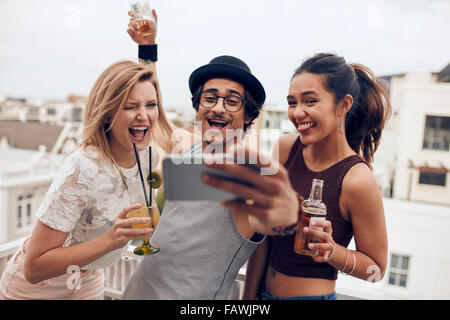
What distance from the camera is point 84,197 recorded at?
0.85m

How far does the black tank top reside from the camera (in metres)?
0.84

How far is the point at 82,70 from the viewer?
1.17 m

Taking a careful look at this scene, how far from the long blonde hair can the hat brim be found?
127 mm

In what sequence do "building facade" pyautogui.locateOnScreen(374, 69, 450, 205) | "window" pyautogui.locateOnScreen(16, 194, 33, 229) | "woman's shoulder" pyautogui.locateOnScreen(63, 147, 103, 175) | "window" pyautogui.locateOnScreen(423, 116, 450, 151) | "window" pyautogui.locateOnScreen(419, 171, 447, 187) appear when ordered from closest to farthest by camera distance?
"woman's shoulder" pyautogui.locateOnScreen(63, 147, 103, 175), "window" pyautogui.locateOnScreen(423, 116, 450, 151), "building facade" pyautogui.locateOnScreen(374, 69, 450, 205), "window" pyautogui.locateOnScreen(419, 171, 447, 187), "window" pyautogui.locateOnScreen(16, 194, 33, 229)

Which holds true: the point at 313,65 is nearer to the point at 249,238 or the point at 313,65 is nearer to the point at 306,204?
the point at 306,204

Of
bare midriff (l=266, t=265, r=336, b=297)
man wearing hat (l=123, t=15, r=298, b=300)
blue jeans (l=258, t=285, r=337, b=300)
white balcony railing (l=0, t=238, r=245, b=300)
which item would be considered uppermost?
man wearing hat (l=123, t=15, r=298, b=300)

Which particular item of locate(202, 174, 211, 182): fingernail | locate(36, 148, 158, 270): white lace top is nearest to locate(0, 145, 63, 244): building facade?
locate(36, 148, 158, 270): white lace top

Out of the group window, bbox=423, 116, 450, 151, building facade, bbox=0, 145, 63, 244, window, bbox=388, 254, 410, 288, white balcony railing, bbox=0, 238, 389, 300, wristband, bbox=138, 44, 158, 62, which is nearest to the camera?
wristband, bbox=138, 44, 158, 62

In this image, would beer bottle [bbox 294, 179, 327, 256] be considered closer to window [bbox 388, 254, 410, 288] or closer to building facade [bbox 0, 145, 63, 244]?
window [bbox 388, 254, 410, 288]

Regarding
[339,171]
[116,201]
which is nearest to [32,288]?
[116,201]

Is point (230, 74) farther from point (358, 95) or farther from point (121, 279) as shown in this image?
point (121, 279)

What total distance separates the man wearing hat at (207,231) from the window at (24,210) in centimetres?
1184

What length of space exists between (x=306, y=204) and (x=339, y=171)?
0.50 feet
